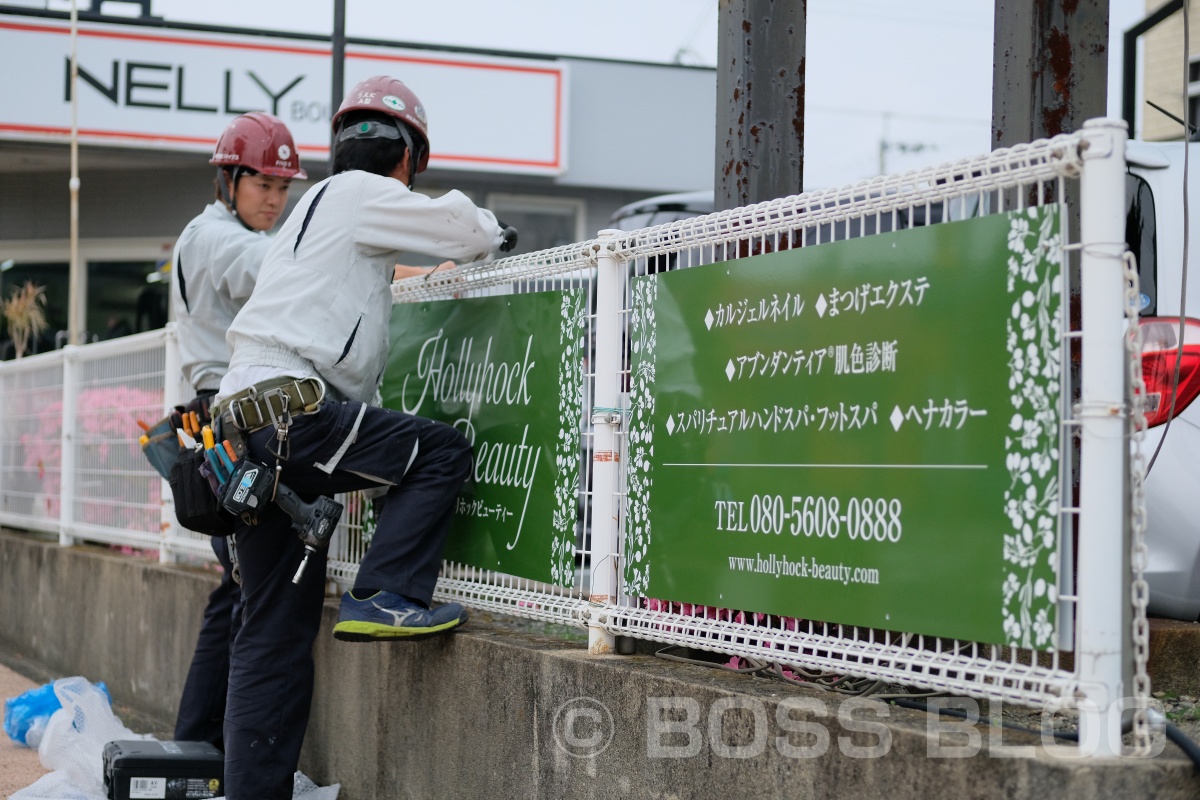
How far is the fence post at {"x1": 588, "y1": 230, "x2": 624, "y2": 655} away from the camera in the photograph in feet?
12.5

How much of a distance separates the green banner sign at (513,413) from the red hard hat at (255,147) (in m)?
0.85

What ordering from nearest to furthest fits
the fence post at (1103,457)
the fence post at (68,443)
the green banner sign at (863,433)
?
the fence post at (1103,457) < the green banner sign at (863,433) < the fence post at (68,443)

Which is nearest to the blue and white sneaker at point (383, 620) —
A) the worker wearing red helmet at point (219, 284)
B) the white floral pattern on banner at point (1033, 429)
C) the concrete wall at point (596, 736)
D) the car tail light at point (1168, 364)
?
the concrete wall at point (596, 736)

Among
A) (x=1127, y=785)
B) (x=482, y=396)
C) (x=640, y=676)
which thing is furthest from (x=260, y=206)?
(x=1127, y=785)

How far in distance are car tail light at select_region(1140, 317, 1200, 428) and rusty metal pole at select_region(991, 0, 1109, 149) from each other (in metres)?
0.68

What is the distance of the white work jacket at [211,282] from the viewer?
486 centimetres

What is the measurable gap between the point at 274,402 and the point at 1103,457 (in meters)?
2.44

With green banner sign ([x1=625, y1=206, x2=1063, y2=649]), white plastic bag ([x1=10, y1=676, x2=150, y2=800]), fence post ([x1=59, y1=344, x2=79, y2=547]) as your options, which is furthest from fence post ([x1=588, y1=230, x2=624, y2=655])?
fence post ([x1=59, y1=344, x2=79, y2=547])

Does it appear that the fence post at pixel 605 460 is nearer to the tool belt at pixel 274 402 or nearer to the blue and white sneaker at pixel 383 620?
the blue and white sneaker at pixel 383 620

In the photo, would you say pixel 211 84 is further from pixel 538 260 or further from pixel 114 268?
pixel 538 260

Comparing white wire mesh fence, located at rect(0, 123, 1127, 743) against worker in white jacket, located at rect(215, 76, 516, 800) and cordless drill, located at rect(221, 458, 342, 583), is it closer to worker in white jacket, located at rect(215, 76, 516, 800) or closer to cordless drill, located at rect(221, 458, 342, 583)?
worker in white jacket, located at rect(215, 76, 516, 800)

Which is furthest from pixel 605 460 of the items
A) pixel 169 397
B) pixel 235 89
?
pixel 235 89

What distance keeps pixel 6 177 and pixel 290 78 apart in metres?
4.25

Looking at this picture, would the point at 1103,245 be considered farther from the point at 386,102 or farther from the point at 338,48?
the point at 338,48
